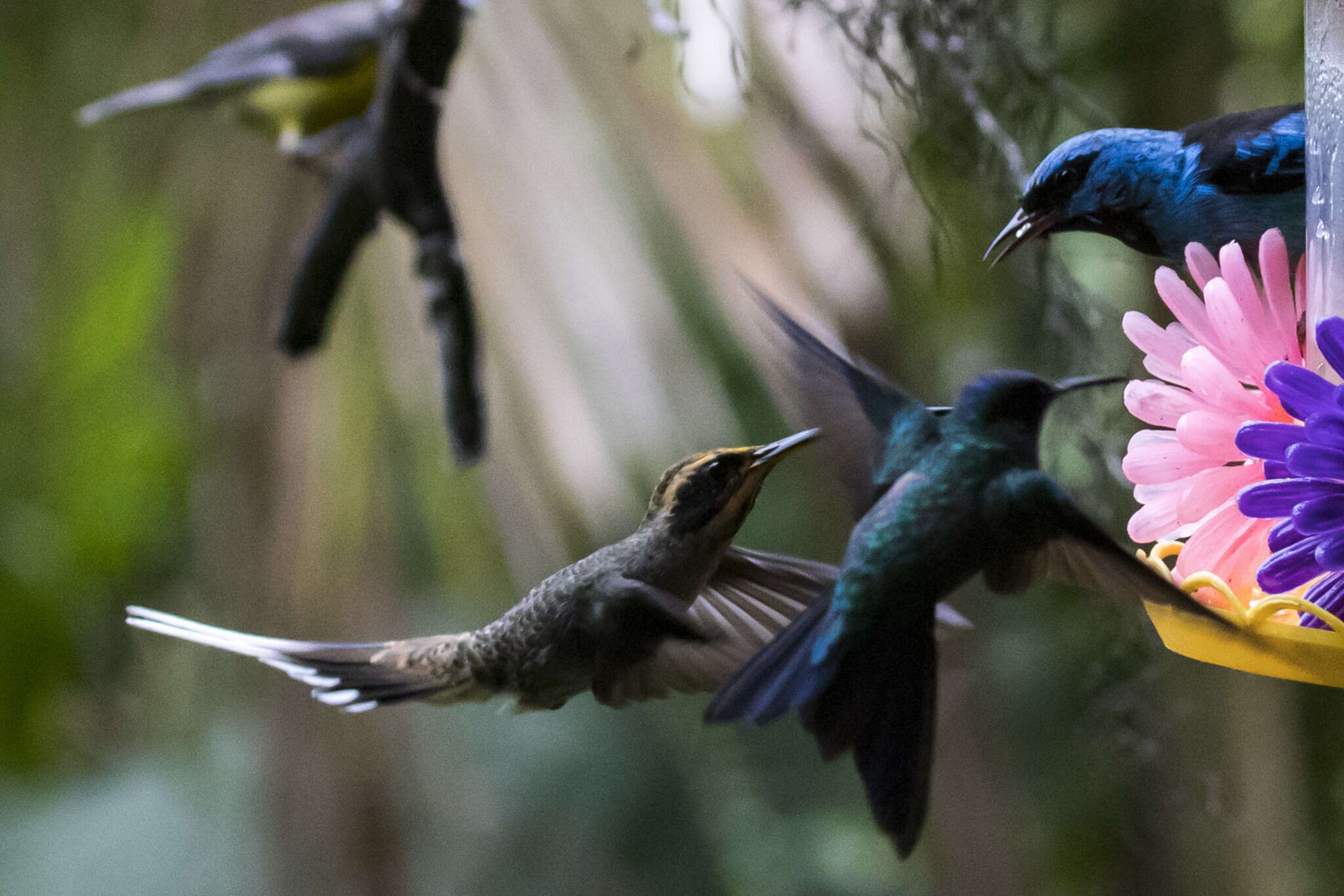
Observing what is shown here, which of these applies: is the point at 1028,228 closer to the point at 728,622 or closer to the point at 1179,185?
the point at 1179,185

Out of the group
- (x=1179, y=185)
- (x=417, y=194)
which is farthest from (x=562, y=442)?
(x=1179, y=185)

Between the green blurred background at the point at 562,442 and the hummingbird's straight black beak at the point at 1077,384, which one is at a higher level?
the hummingbird's straight black beak at the point at 1077,384

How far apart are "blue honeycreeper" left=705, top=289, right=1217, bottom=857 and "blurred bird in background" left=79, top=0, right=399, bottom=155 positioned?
0.71 meters

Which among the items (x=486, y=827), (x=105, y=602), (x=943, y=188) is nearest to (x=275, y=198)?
(x=943, y=188)

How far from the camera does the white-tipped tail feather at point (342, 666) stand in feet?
1.85

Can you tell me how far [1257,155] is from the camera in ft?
1.97

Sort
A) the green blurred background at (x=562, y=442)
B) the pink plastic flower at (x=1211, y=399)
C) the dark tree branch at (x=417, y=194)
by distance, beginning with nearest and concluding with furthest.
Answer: the pink plastic flower at (x=1211, y=399), the dark tree branch at (x=417, y=194), the green blurred background at (x=562, y=442)

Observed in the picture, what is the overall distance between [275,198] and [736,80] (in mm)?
873

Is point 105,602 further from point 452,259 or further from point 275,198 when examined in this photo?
point 452,259

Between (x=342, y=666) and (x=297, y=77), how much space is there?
64 centimetres

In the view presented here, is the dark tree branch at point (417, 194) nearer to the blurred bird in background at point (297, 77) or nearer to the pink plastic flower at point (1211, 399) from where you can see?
the blurred bird in background at point (297, 77)

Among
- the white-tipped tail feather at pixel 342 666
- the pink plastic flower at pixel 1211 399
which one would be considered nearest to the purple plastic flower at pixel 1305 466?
the pink plastic flower at pixel 1211 399

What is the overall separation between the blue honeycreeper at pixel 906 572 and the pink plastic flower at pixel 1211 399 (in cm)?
16

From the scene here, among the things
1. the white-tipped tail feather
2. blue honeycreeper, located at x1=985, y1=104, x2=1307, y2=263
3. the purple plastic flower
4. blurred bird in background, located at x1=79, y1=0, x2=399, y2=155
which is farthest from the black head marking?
blurred bird in background, located at x1=79, y1=0, x2=399, y2=155
